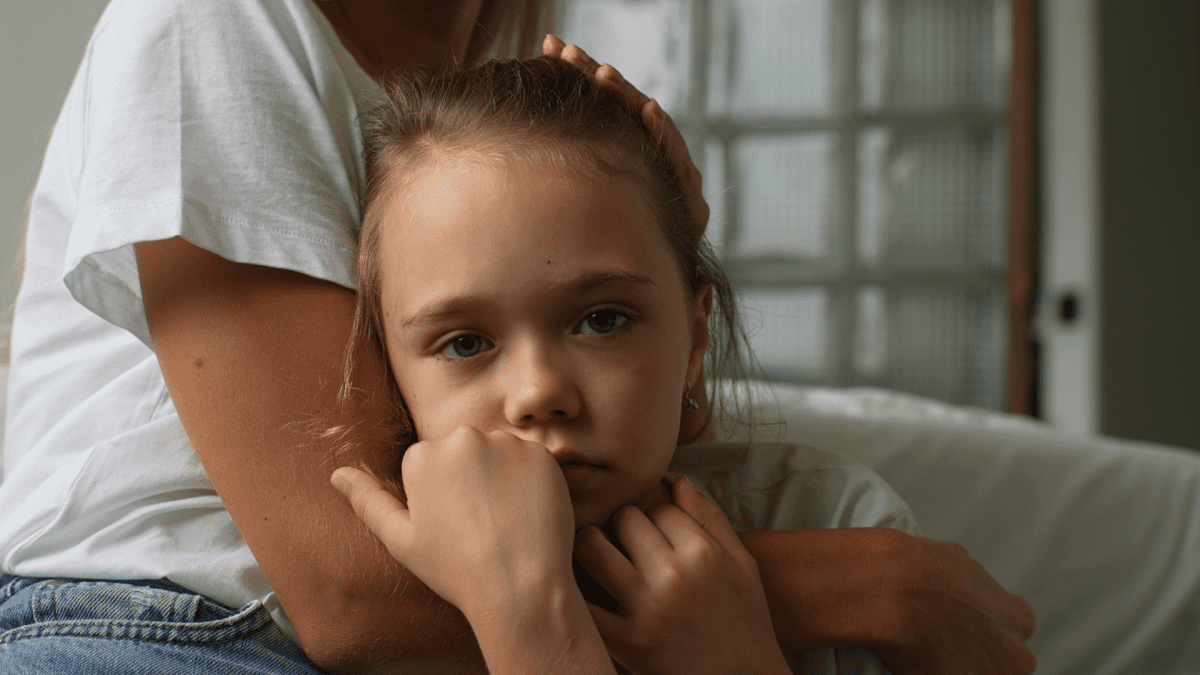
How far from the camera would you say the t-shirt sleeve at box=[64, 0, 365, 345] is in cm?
61

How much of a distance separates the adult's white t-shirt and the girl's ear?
1.00 ft

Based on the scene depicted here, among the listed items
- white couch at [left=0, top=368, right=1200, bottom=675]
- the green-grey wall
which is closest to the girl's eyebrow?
white couch at [left=0, top=368, right=1200, bottom=675]

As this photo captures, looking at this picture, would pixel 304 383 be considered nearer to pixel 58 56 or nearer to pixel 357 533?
pixel 357 533

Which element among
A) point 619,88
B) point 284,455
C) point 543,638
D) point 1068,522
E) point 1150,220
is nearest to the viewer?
point 543,638

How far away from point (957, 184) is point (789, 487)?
2494mm

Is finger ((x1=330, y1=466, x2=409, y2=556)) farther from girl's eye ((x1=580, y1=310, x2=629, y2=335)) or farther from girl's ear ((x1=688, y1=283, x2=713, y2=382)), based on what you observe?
girl's ear ((x1=688, y1=283, x2=713, y2=382))

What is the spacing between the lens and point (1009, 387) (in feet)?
9.67

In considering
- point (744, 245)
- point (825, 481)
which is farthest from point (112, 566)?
point (744, 245)

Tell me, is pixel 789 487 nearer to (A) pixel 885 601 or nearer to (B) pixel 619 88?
(A) pixel 885 601

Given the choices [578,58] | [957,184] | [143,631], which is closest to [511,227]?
[578,58]

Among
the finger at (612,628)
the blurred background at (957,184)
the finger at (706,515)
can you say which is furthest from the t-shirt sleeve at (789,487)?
the blurred background at (957,184)

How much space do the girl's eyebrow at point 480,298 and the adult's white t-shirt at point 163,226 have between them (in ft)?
0.26

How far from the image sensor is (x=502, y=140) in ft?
2.22

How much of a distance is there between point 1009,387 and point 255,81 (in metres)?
2.86
